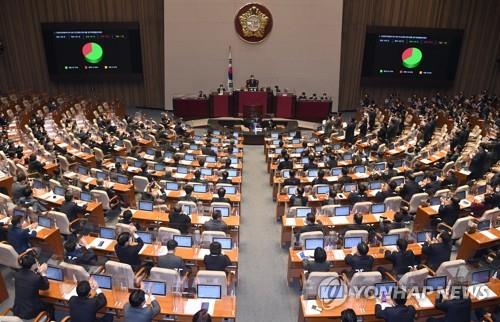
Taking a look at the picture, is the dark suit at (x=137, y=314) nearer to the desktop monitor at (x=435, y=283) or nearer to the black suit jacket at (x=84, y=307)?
the black suit jacket at (x=84, y=307)

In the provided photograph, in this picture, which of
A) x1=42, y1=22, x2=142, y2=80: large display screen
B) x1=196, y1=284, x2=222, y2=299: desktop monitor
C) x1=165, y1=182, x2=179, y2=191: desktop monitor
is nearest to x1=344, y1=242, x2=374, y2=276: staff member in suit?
x1=196, y1=284, x2=222, y2=299: desktop monitor

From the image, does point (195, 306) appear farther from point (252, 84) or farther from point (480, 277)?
point (252, 84)

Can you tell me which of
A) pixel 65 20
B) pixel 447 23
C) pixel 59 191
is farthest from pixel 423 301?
pixel 65 20

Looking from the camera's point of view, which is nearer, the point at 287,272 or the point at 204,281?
the point at 204,281

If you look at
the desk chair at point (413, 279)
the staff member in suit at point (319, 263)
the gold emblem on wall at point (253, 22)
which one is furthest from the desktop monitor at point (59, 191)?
the gold emblem on wall at point (253, 22)

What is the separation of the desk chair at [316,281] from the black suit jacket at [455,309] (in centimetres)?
154

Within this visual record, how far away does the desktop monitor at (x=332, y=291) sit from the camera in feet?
21.6

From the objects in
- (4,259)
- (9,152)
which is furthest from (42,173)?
(4,259)

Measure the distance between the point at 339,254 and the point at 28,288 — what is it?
537cm

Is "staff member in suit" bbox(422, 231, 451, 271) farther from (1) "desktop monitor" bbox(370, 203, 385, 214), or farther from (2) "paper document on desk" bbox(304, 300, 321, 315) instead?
(2) "paper document on desk" bbox(304, 300, 321, 315)

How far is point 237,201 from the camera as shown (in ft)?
34.9

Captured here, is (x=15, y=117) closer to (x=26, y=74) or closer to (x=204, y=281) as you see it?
(x=26, y=74)

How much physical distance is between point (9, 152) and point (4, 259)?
6.44m

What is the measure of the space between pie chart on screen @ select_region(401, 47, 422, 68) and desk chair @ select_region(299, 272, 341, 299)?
2115 centimetres
